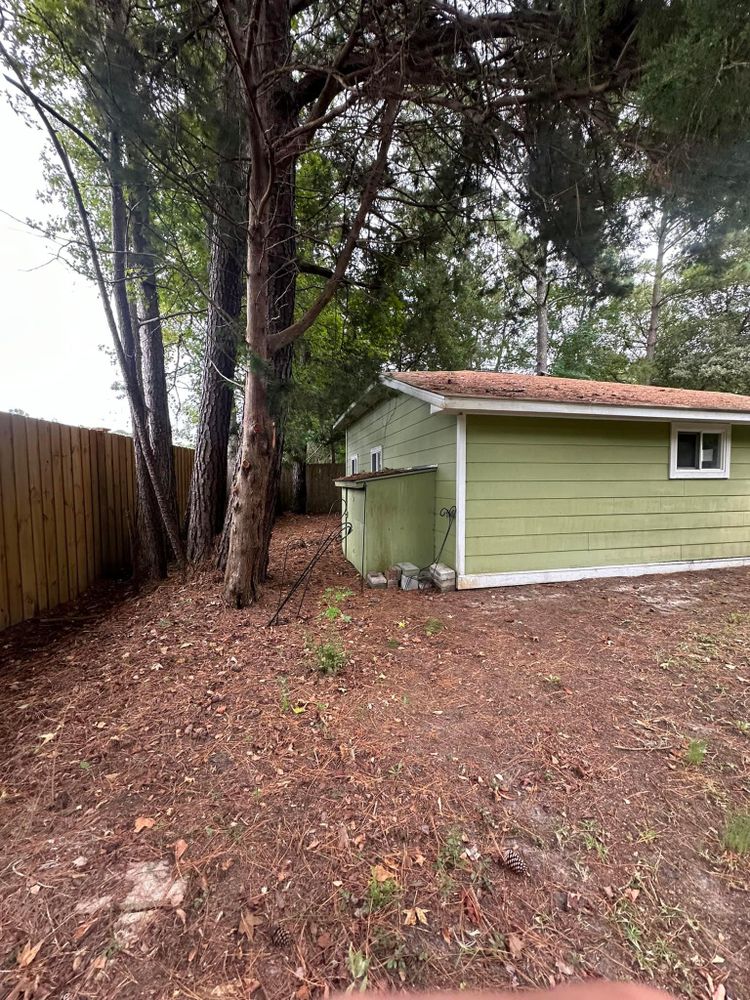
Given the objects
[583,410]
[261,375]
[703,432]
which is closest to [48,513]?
[261,375]

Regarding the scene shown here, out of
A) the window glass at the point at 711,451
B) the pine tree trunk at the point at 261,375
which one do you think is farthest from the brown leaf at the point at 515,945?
the window glass at the point at 711,451

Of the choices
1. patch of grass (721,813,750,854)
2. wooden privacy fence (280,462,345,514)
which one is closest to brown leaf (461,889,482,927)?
patch of grass (721,813,750,854)

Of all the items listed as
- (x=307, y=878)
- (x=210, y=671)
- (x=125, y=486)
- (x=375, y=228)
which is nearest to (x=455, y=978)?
(x=307, y=878)

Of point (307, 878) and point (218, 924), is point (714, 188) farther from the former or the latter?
point (218, 924)

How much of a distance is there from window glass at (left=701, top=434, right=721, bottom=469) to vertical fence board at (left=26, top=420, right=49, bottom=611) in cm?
821

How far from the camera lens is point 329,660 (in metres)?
2.92

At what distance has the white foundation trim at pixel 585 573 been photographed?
16.6 feet

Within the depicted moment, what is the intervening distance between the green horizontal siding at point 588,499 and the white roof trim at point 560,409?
261mm

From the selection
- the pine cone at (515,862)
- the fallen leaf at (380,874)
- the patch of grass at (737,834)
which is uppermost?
the fallen leaf at (380,874)

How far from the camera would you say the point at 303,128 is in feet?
10.6

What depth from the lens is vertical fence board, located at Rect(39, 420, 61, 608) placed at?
3715 mm

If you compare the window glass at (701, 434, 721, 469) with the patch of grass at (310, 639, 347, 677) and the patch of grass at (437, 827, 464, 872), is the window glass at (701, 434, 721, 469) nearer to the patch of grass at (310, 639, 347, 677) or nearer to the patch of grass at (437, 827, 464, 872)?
the patch of grass at (310, 639, 347, 677)

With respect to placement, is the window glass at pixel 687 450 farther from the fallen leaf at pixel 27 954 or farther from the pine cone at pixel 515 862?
the fallen leaf at pixel 27 954

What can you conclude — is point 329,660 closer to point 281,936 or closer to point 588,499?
point 281,936
